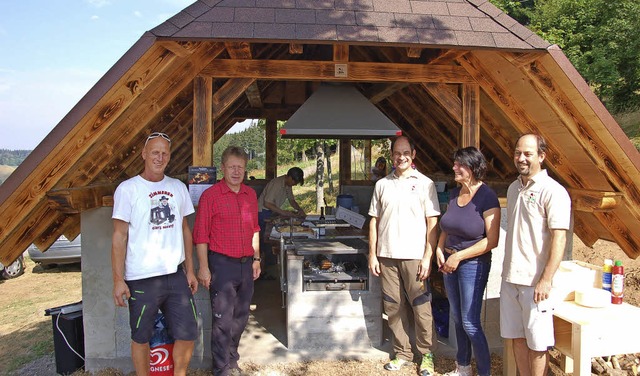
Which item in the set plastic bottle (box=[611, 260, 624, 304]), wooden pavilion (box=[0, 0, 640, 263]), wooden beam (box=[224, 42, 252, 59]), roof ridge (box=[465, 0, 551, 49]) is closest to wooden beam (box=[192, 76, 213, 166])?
wooden pavilion (box=[0, 0, 640, 263])

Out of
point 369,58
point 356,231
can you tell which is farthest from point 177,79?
point 369,58

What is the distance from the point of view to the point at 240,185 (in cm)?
354

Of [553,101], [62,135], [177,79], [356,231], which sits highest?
[177,79]

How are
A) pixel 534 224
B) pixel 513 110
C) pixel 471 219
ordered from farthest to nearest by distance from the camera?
pixel 513 110 → pixel 471 219 → pixel 534 224

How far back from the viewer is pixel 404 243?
11.7 ft

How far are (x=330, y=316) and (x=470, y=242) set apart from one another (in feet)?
5.01

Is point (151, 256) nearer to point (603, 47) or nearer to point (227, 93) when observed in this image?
point (227, 93)

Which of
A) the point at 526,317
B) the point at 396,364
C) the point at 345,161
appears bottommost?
the point at 396,364

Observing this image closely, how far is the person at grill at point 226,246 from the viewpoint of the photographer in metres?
3.41

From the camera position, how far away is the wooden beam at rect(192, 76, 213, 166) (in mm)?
3885

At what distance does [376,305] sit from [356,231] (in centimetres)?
102

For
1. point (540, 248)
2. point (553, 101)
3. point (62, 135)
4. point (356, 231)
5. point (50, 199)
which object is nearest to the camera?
point (540, 248)

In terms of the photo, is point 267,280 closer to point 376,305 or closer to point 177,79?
point 376,305

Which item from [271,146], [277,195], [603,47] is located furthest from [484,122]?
[603,47]
